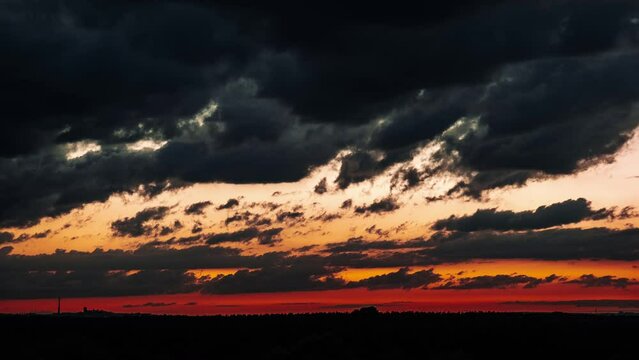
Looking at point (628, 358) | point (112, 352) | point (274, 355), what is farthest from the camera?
point (112, 352)

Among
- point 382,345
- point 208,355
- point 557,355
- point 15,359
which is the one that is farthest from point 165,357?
point 557,355

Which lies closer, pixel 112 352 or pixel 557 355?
pixel 557 355

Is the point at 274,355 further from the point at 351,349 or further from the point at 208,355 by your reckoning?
the point at 208,355

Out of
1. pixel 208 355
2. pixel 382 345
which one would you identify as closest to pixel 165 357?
pixel 208 355

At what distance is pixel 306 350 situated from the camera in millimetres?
178625

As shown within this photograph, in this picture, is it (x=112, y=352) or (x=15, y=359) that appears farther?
(x=112, y=352)

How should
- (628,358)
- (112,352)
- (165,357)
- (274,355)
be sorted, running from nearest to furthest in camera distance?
(628,358) < (274,355) < (165,357) < (112,352)

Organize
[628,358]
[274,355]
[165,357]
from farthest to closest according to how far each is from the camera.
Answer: [165,357] → [274,355] → [628,358]

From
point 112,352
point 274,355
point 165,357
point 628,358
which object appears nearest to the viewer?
point 628,358

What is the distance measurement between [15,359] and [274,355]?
47.0 metres

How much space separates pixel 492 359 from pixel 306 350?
1313 inches

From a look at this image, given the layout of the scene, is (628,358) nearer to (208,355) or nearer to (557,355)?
(557,355)

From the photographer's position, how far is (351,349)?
182750mm

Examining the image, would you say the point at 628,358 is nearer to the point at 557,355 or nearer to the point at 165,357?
the point at 557,355
